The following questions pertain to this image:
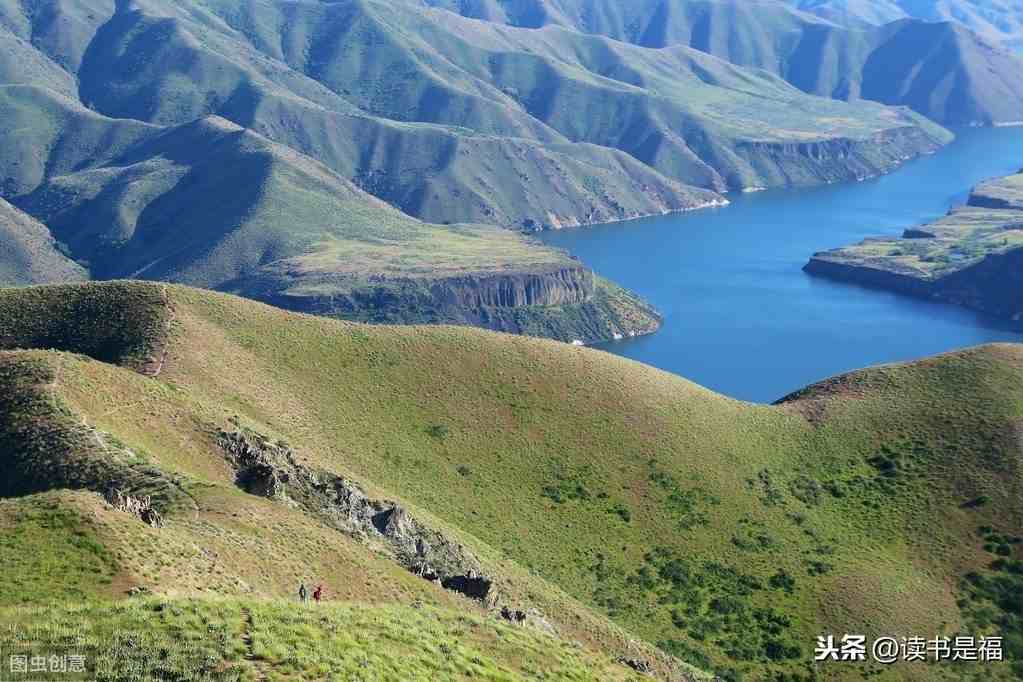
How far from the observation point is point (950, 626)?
67.2 meters

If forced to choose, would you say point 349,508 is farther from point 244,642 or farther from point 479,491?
point 244,642

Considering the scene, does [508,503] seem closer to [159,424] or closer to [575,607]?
[575,607]

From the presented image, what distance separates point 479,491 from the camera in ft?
236

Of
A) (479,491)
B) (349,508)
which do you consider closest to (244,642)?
(349,508)

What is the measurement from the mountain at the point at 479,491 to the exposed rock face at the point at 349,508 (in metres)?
0.17

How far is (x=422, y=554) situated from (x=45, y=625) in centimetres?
2603

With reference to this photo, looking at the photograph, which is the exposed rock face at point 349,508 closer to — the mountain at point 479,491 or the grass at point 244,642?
the mountain at point 479,491

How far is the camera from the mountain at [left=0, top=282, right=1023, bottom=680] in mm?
38219

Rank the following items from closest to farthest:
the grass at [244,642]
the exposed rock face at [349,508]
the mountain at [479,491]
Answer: the grass at [244,642] < the mountain at [479,491] < the exposed rock face at [349,508]

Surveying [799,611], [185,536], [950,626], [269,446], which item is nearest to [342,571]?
[185,536]

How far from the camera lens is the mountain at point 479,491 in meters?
38.2

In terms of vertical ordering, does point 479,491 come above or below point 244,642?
above

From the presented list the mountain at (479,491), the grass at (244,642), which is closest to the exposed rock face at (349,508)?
the mountain at (479,491)

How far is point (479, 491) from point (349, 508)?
17.0m
